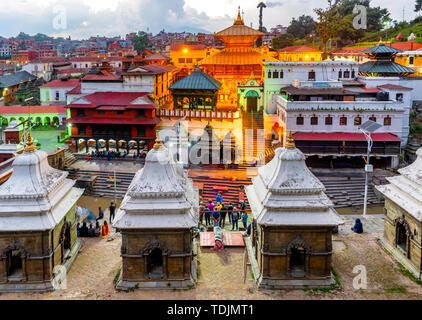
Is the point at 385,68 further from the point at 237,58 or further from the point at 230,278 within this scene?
the point at 230,278

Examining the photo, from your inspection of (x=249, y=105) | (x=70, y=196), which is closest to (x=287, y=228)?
(x=70, y=196)

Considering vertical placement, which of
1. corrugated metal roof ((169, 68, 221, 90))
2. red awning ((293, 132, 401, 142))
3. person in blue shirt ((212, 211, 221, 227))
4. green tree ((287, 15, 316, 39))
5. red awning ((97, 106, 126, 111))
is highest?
green tree ((287, 15, 316, 39))

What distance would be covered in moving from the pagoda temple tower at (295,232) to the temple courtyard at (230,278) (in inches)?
17.7

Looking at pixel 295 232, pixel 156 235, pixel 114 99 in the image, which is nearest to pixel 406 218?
pixel 295 232

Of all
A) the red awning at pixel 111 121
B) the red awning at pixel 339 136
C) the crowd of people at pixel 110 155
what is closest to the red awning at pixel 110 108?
the red awning at pixel 111 121

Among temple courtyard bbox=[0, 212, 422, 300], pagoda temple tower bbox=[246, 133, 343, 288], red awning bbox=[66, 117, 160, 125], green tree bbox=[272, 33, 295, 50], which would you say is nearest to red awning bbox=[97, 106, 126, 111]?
red awning bbox=[66, 117, 160, 125]

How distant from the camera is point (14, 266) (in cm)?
1529

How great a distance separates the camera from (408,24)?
8056 centimetres

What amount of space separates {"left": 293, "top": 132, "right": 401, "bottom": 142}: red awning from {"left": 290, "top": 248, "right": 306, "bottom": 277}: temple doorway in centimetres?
1892

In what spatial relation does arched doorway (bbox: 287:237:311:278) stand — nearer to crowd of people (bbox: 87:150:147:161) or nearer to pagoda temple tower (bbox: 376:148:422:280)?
pagoda temple tower (bbox: 376:148:422:280)

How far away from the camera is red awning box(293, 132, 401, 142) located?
33688 millimetres

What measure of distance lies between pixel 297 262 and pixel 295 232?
1.80 meters

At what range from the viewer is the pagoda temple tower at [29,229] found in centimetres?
1409
